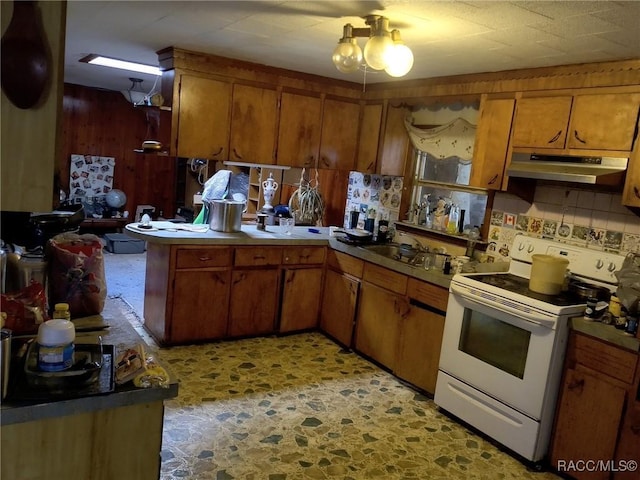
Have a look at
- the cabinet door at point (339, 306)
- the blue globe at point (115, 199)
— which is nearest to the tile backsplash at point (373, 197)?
the cabinet door at point (339, 306)

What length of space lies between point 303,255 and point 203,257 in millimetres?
843

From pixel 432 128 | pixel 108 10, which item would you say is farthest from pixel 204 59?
pixel 432 128

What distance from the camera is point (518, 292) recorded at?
2824 millimetres

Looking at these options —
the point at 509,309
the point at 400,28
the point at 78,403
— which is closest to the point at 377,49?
the point at 400,28

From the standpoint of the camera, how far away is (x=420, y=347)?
3.39 meters

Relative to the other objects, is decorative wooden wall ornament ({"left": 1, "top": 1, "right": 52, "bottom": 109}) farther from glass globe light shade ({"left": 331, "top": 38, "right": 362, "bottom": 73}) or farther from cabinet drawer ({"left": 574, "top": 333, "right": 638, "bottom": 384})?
cabinet drawer ({"left": 574, "top": 333, "right": 638, "bottom": 384})

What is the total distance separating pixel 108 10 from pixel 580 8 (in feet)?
7.70

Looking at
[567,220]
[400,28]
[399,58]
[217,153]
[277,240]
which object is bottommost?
[277,240]

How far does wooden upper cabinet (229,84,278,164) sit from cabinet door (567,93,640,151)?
2.24 metres

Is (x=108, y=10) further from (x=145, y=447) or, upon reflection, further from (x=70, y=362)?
(x=145, y=447)

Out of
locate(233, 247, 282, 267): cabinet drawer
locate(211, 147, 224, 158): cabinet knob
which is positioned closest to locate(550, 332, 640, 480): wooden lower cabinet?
locate(233, 247, 282, 267): cabinet drawer

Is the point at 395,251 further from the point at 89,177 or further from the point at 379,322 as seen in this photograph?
the point at 89,177

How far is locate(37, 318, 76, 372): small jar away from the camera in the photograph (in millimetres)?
1320

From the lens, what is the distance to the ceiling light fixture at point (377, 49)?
234cm
